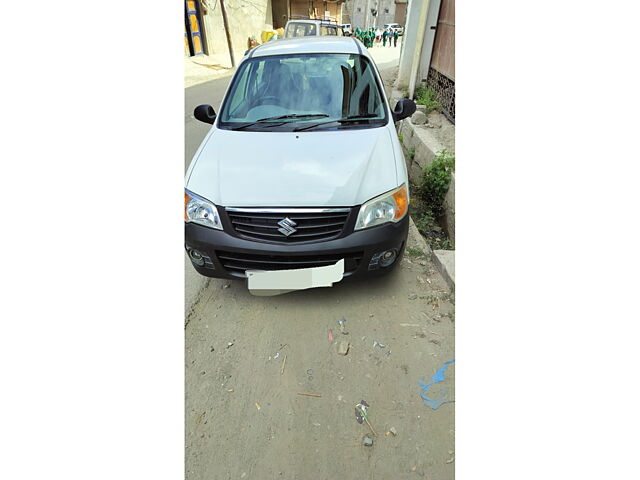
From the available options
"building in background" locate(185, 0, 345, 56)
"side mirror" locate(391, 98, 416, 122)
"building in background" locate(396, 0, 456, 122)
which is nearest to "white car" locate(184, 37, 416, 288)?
"side mirror" locate(391, 98, 416, 122)

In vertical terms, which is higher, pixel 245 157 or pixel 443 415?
pixel 245 157

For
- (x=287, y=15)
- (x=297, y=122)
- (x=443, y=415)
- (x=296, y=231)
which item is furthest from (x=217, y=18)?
(x=443, y=415)

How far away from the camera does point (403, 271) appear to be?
9.48 feet

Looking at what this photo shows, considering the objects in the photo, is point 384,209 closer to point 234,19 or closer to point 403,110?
point 403,110

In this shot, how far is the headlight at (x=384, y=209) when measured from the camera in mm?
2244

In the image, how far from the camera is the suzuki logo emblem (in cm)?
219

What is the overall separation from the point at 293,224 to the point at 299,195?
19 centimetres

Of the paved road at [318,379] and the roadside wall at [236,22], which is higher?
the roadside wall at [236,22]

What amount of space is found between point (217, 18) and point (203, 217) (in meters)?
16.6

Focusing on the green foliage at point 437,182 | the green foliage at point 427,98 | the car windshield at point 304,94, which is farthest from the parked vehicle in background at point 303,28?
the car windshield at point 304,94

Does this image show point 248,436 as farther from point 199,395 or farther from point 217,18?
point 217,18

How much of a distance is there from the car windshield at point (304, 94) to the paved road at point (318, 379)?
1327 mm

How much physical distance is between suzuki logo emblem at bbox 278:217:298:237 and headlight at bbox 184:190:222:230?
16.5 inches

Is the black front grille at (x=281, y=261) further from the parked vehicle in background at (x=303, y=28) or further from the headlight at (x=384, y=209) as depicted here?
the parked vehicle in background at (x=303, y=28)
